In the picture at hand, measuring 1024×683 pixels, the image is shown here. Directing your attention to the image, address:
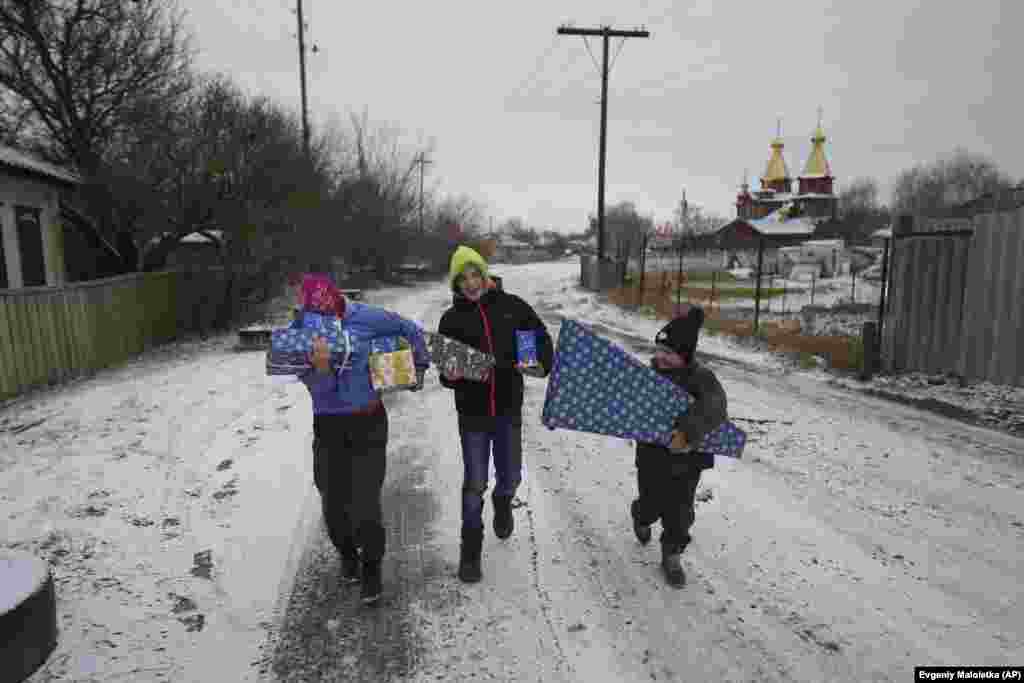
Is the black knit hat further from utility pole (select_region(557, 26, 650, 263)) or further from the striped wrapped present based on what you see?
utility pole (select_region(557, 26, 650, 263))

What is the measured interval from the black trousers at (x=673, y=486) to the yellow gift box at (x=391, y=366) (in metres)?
1.42

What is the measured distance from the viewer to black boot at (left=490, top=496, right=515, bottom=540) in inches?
144

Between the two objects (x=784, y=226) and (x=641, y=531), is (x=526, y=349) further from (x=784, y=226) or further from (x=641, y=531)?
(x=784, y=226)

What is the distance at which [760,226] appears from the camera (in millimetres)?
61312

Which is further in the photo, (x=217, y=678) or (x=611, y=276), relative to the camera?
(x=611, y=276)

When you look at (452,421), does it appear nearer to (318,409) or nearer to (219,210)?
(318,409)

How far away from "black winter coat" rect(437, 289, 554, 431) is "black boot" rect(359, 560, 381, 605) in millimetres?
871

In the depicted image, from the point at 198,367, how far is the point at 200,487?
17.9ft

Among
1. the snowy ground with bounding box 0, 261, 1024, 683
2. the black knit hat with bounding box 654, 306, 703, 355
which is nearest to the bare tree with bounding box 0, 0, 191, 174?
the snowy ground with bounding box 0, 261, 1024, 683

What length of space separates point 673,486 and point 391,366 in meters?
1.69

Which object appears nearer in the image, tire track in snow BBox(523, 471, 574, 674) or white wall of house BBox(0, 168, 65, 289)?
tire track in snow BBox(523, 471, 574, 674)

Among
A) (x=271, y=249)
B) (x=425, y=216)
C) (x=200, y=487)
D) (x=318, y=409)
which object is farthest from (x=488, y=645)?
(x=425, y=216)

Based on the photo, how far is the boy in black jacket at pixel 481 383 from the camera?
3271 millimetres

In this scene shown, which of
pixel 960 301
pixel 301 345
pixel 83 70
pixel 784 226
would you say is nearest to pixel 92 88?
pixel 83 70
